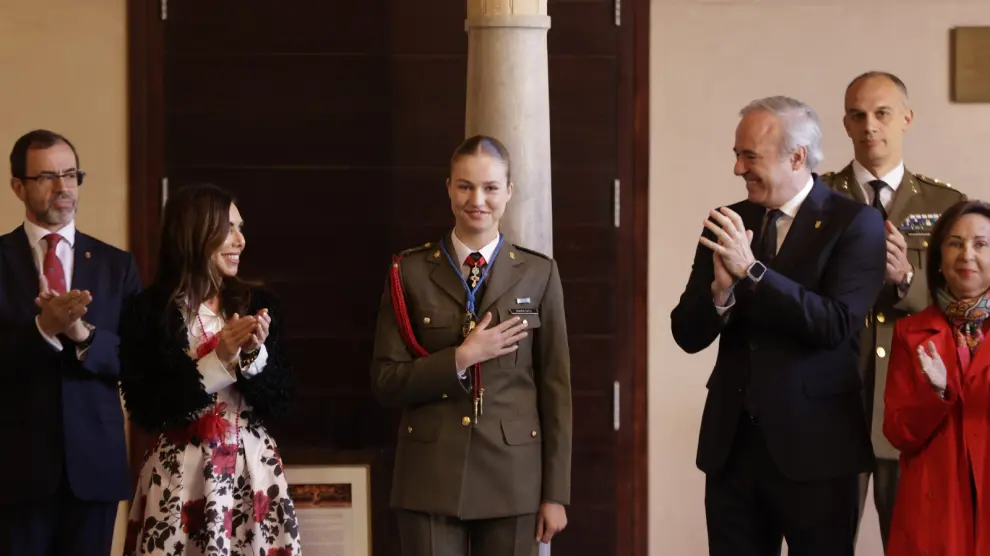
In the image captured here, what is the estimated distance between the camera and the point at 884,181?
3.94 m

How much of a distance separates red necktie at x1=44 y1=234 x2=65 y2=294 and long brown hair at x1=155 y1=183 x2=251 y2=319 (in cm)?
44

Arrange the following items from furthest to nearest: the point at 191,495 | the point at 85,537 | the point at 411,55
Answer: the point at 411,55 → the point at 85,537 → the point at 191,495

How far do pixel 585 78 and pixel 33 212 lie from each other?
2.27 meters

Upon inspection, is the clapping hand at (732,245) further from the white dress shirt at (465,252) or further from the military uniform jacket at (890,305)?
the military uniform jacket at (890,305)

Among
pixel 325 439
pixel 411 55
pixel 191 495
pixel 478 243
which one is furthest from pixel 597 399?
pixel 191 495

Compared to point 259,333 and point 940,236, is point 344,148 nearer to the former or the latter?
point 259,333

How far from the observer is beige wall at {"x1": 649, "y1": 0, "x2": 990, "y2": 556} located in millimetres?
5281

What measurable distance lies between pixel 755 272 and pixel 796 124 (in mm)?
408

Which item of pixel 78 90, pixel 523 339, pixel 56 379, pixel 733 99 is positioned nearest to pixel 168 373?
pixel 56 379

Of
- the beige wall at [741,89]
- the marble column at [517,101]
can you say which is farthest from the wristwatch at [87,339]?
the beige wall at [741,89]

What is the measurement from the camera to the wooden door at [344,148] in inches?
205

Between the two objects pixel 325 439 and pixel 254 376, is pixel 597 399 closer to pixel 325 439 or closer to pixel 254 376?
pixel 325 439

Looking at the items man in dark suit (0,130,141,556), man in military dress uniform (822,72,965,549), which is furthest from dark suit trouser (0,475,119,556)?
man in military dress uniform (822,72,965,549)

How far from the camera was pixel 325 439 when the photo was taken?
17.2ft
